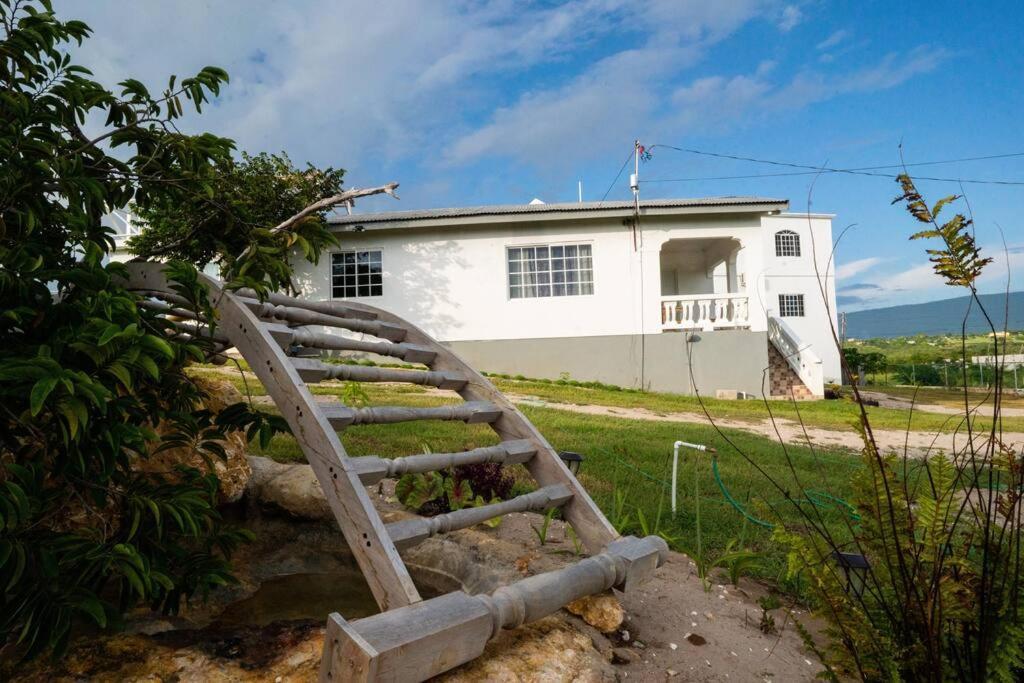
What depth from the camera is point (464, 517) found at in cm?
260

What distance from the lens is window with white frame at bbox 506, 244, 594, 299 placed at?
1438cm

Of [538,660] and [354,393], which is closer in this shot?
[538,660]

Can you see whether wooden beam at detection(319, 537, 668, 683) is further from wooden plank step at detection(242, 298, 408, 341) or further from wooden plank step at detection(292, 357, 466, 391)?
wooden plank step at detection(242, 298, 408, 341)

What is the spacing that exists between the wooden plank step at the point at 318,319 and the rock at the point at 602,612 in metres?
1.98

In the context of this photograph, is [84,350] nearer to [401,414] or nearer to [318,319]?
[401,414]

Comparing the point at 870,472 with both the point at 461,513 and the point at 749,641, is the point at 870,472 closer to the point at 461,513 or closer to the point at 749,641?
the point at 749,641

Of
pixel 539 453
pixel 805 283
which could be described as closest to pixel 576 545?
pixel 539 453

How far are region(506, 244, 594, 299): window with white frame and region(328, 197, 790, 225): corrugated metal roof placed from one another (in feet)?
2.96

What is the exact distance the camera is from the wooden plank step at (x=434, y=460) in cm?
250

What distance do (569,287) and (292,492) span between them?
11.2 meters

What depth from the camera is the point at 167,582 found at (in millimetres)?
1998

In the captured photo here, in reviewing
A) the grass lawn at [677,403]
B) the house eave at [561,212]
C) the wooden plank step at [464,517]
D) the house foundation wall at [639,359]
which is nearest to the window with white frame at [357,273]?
the house eave at [561,212]

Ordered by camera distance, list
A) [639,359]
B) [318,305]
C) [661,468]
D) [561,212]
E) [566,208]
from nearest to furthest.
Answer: [318,305], [661,468], [561,212], [639,359], [566,208]

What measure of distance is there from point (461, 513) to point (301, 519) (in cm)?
171
